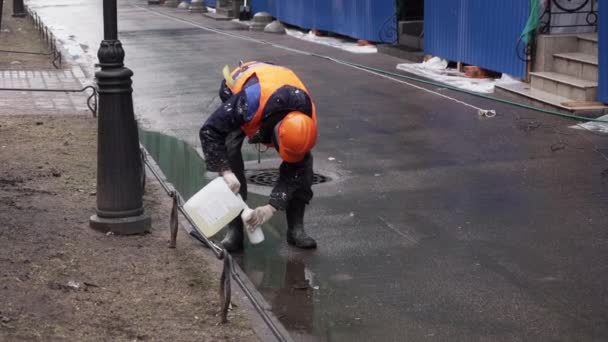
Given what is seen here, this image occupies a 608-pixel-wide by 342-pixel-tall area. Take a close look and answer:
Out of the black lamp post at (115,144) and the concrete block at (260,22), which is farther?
the concrete block at (260,22)

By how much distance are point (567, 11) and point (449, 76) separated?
3074mm

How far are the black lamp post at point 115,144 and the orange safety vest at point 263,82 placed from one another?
105cm

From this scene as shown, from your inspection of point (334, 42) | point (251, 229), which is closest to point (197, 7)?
point (334, 42)

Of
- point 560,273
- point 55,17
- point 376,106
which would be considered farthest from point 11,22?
point 560,273

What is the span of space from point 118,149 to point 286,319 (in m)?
2.26

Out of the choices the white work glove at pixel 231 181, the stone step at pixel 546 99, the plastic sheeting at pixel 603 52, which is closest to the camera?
the white work glove at pixel 231 181

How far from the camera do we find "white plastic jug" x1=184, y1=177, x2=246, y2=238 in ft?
21.9

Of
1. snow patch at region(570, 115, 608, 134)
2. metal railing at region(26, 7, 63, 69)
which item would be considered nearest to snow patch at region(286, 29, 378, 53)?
metal railing at region(26, 7, 63, 69)

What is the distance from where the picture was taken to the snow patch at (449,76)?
15953mm

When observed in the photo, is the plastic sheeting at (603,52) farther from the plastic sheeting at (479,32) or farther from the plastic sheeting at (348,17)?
the plastic sheeting at (348,17)

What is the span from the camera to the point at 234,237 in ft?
24.7

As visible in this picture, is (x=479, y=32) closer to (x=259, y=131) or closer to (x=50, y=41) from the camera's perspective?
(x=50, y=41)

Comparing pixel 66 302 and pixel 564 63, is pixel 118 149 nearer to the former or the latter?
pixel 66 302

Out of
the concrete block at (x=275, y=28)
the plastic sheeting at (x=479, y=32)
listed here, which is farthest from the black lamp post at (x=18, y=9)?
the plastic sheeting at (x=479, y=32)
